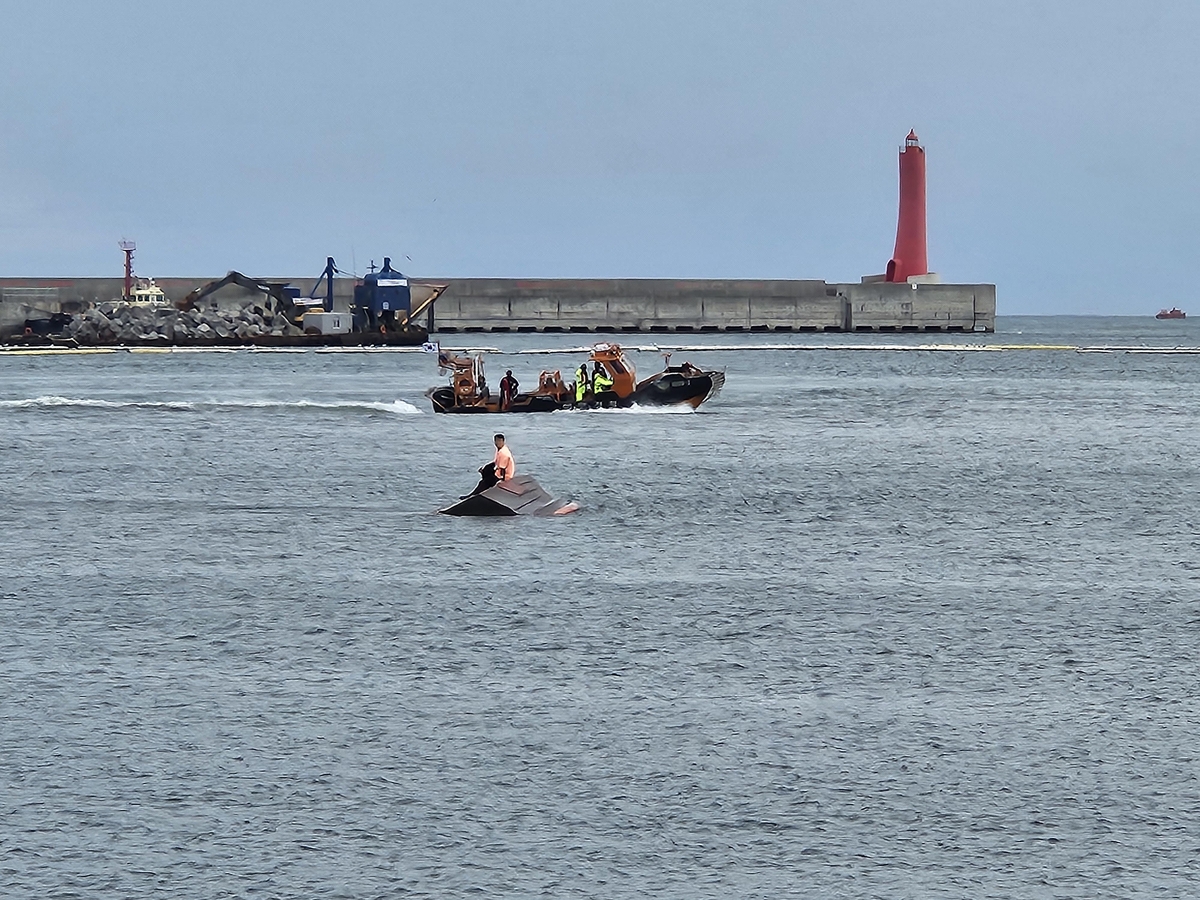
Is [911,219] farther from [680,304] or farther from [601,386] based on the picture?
[601,386]

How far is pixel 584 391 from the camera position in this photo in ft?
231

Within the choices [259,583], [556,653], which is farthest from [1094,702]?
[259,583]

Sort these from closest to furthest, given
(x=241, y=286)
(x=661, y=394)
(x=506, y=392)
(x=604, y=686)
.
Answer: (x=604, y=686) < (x=506, y=392) < (x=661, y=394) < (x=241, y=286)

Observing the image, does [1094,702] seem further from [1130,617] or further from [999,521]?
[999,521]

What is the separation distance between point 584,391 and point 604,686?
50618 millimetres

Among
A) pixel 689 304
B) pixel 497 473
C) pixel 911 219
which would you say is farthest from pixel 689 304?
pixel 497 473

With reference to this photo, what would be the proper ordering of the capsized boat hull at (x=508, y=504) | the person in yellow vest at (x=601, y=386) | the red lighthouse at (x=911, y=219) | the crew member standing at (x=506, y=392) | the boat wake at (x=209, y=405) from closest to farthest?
the capsized boat hull at (x=508, y=504)
the crew member standing at (x=506, y=392)
the person in yellow vest at (x=601, y=386)
the boat wake at (x=209, y=405)
the red lighthouse at (x=911, y=219)

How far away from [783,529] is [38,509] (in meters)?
16.6

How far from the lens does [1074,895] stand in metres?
13.3

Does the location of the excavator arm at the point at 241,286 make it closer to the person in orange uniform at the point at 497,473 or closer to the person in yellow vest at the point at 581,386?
the person in yellow vest at the point at 581,386

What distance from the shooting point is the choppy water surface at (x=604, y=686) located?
1424 centimetres

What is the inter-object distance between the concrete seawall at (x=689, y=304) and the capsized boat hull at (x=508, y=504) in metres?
136

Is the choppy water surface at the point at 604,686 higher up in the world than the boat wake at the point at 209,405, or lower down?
lower down

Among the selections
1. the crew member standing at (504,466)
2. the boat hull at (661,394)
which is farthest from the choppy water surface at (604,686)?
the boat hull at (661,394)
